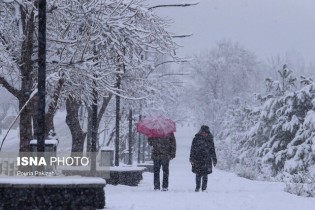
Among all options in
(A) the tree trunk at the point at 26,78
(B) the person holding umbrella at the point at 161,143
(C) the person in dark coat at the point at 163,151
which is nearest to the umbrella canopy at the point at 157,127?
(B) the person holding umbrella at the point at 161,143

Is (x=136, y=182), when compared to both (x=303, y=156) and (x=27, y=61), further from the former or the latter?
(x=303, y=156)

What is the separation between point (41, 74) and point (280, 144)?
2188cm

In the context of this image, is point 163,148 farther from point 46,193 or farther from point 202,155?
point 46,193

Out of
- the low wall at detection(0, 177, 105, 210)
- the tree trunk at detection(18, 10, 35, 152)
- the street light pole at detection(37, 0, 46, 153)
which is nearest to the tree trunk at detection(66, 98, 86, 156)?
the tree trunk at detection(18, 10, 35, 152)

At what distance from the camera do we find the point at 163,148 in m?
16.9

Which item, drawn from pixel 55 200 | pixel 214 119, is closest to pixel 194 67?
pixel 214 119

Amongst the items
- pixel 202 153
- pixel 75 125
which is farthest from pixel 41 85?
pixel 75 125

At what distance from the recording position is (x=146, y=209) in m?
11.7

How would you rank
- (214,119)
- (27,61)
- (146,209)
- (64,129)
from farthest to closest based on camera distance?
(64,129)
(214,119)
(27,61)
(146,209)

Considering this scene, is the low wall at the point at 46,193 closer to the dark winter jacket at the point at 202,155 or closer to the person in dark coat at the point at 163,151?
the person in dark coat at the point at 163,151

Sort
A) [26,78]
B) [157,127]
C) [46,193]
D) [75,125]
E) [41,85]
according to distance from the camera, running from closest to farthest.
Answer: [46,193] < [41,85] < [26,78] < [157,127] < [75,125]

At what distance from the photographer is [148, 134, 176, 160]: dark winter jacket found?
55.4ft

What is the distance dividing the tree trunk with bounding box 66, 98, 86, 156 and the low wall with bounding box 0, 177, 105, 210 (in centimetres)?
1354

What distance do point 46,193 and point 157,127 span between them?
272 inches
